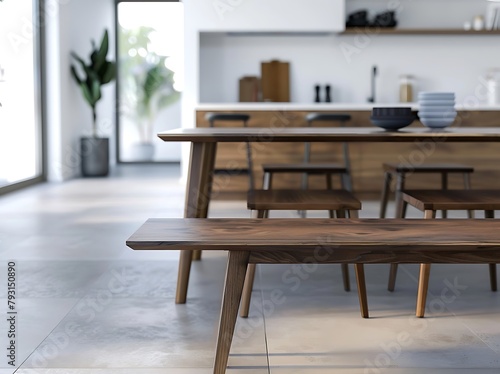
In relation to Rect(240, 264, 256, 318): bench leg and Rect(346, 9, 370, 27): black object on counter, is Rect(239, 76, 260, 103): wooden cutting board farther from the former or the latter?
Rect(240, 264, 256, 318): bench leg

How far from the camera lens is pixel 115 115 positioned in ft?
36.3

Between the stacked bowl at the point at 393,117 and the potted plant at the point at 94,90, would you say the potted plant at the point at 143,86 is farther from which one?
the stacked bowl at the point at 393,117

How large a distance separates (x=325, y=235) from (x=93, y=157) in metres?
7.22

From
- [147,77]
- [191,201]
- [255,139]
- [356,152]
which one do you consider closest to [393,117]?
[255,139]

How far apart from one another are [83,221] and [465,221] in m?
3.57

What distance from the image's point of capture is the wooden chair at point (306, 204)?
2.86 meters

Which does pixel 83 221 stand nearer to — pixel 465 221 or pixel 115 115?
pixel 465 221

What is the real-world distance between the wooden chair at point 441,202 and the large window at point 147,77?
26.8 ft

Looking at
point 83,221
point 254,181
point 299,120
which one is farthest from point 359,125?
point 83,221

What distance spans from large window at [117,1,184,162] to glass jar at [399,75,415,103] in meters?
4.59

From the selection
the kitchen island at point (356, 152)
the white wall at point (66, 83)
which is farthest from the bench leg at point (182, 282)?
the white wall at point (66, 83)

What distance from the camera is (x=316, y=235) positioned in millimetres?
2078

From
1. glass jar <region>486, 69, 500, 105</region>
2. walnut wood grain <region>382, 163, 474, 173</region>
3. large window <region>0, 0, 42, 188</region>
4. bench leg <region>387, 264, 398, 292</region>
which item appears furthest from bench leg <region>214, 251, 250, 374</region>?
glass jar <region>486, 69, 500, 105</region>

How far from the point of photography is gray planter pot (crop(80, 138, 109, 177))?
898cm
